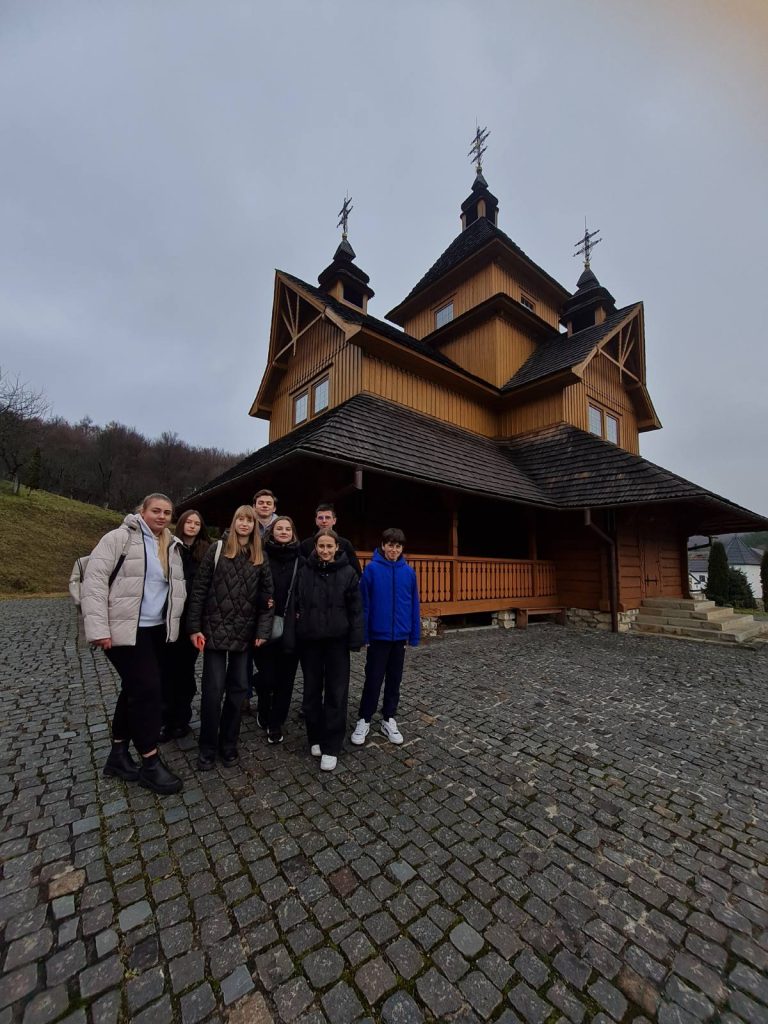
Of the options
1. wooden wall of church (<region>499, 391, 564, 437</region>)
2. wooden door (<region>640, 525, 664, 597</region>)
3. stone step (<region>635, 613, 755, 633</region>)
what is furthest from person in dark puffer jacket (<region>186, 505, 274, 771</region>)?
wooden wall of church (<region>499, 391, 564, 437</region>)

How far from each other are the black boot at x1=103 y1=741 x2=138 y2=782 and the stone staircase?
10.4 metres

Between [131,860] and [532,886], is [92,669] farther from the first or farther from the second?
[532,886]

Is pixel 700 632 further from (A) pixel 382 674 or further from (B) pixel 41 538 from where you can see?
(B) pixel 41 538

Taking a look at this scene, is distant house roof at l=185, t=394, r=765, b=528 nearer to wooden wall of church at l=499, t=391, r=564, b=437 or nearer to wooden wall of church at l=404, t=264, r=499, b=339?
wooden wall of church at l=499, t=391, r=564, b=437

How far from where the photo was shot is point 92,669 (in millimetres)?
5324

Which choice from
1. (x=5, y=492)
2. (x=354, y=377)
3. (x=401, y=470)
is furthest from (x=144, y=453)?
(x=401, y=470)

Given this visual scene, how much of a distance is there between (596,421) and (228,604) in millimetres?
13240

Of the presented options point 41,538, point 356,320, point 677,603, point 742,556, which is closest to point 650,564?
point 677,603

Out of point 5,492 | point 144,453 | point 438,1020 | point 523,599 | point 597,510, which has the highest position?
point 144,453

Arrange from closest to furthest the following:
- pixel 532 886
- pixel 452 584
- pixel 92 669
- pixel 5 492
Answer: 1. pixel 532 886
2. pixel 92 669
3. pixel 452 584
4. pixel 5 492

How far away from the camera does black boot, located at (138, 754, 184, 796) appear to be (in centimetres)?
268

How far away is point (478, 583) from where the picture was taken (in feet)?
28.8

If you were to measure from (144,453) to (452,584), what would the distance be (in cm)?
4900

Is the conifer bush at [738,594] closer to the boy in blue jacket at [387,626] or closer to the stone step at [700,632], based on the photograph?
the stone step at [700,632]
